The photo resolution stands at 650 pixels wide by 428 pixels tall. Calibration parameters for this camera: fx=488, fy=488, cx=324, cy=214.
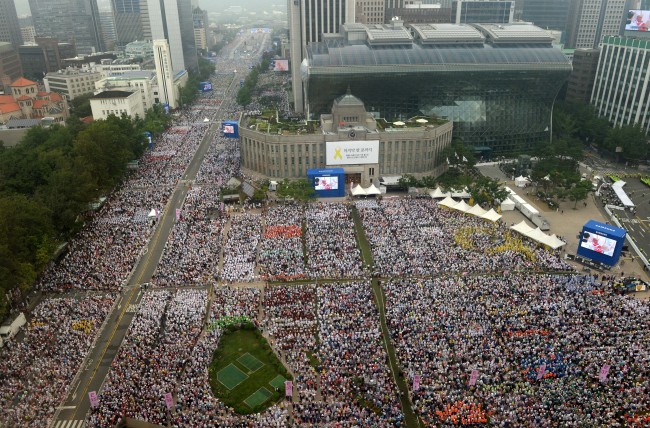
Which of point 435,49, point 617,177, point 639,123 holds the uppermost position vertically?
point 435,49

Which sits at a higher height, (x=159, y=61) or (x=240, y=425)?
(x=159, y=61)

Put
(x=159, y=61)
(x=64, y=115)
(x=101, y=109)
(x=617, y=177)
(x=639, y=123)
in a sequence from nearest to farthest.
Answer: (x=617, y=177) → (x=639, y=123) → (x=101, y=109) → (x=64, y=115) → (x=159, y=61)

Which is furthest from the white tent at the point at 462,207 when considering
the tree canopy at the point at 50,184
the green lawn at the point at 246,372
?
the tree canopy at the point at 50,184

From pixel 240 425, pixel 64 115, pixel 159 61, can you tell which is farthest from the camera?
pixel 159 61

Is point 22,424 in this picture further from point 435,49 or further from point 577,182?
point 435,49

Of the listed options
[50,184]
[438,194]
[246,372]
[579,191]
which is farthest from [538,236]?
[50,184]

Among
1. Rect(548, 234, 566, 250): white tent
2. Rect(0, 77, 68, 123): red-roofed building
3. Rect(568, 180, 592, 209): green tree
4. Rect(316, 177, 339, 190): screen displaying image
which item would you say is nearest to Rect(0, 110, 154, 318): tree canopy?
Rect(0, 77, 68, 123): red-roofed building

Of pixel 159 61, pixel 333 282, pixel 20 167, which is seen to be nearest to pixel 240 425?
pixel 333 282
